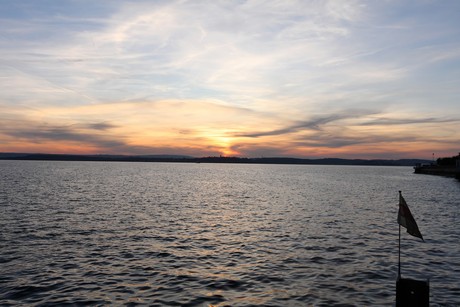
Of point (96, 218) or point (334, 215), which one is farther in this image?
point (334, 215)

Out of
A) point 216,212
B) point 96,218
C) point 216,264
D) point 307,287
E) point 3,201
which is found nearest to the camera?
point 307,287

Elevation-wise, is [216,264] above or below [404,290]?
below

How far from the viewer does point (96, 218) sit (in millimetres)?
39625

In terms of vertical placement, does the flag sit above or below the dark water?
above

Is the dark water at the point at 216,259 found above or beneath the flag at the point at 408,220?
beneath

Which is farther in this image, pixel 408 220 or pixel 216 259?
pixel 216 259

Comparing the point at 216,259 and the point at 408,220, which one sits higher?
the point at 408,220

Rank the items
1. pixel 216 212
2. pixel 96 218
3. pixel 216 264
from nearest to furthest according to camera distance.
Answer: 1. pixel 216 264
2. pixel 96 218
3. pixel 216 212

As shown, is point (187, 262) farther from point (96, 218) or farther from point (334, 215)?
point (334, 215)

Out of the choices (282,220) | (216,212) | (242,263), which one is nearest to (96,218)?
(216,212)

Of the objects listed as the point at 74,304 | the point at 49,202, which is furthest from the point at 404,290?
the point at 49,202

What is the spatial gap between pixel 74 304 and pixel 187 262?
7925mm

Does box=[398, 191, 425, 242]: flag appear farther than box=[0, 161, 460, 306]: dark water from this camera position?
No

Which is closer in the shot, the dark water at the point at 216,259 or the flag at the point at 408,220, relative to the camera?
the flag at the point at 408,220
